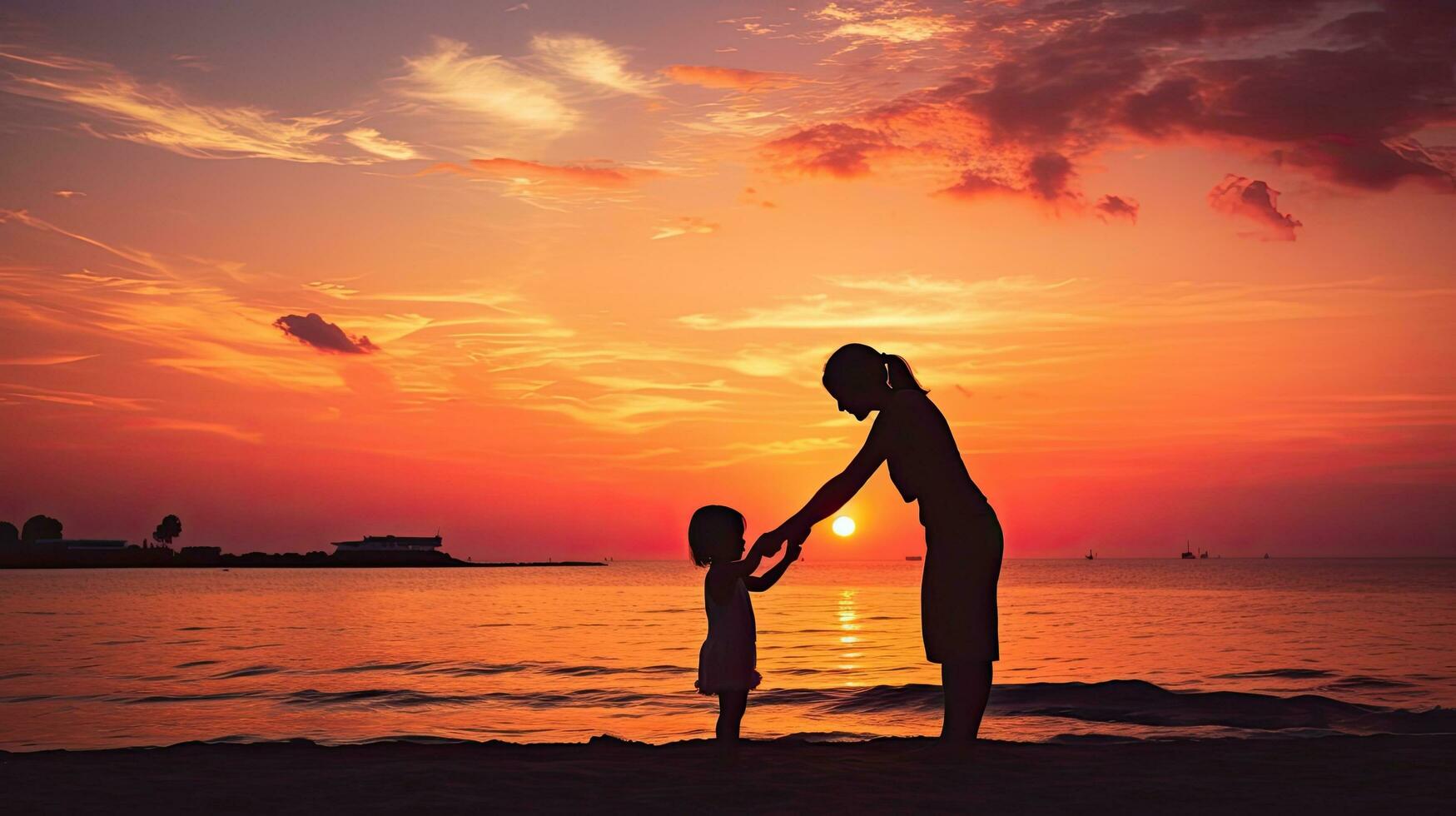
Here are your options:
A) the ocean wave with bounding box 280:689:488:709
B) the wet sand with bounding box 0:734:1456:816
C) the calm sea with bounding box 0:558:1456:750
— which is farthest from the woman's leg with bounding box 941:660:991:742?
the ocean wave with bounding box 280:689:488:709

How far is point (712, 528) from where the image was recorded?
7.05m

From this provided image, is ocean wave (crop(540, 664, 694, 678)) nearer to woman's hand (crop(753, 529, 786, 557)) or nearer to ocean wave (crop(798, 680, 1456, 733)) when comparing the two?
ocean wave (crop(798, 680, 1456, 733))

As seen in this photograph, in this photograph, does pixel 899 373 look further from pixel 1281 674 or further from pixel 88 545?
pixel 88 545

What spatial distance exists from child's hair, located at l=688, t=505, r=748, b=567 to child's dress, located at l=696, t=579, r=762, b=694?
0.92 ft

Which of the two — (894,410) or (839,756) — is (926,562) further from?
(839,756)

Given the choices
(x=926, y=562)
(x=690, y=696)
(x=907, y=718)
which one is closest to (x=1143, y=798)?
(x=926, y=562)

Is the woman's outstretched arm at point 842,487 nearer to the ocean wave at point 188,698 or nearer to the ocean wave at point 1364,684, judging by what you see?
the ocean wave at point 188,698

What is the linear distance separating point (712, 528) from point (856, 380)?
1361mm

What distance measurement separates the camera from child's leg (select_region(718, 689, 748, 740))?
732 cm

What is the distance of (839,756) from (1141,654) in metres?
23.6

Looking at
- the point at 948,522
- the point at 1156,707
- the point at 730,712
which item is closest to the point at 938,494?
the point at 948,522

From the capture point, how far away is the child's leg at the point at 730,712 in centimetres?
732

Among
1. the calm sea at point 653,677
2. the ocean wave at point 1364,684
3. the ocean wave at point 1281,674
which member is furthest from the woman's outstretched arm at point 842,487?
the ocean wave at point 1281,674

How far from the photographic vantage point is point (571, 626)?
4197cm
